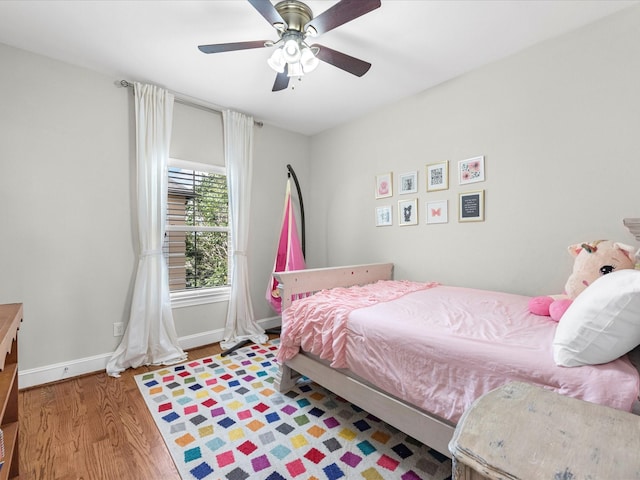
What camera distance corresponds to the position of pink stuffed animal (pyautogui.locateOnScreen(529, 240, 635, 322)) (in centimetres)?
153

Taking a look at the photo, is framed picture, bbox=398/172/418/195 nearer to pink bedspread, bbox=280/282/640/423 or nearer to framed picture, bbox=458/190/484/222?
framed picture, bbox=458/190/484/222

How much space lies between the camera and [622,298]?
36.0 inches

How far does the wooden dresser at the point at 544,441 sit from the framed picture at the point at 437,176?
2.10 m

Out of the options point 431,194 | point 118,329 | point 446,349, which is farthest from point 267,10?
point 118,329

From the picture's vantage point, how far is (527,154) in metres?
2.15

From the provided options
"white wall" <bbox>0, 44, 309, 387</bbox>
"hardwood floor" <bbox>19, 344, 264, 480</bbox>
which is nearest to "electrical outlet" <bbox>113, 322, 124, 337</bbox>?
"white wall" <bbox>0, 44, 309, 387</bbox>

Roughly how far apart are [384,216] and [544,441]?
255 centimetres

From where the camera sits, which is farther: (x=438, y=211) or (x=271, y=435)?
(x=438, y=211)

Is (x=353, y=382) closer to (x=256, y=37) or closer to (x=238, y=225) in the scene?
(x=238, y=225)

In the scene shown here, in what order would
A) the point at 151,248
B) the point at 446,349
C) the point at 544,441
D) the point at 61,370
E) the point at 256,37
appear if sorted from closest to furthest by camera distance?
the point at 544,441, the point at 446,349, the point at 256,37, the point at 61,370, the point at 151,248

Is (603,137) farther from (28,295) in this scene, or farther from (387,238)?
(28,295)

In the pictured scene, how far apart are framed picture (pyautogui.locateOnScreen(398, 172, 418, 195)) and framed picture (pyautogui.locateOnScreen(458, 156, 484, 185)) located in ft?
1.32

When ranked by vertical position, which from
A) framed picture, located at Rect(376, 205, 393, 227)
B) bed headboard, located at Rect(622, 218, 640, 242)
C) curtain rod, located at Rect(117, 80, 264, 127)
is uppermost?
curtain rod, located at Rect(117, 80, 264, 127)

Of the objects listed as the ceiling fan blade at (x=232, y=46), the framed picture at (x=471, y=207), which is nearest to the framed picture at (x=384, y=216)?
the framed picture at (x=471, y=207)
